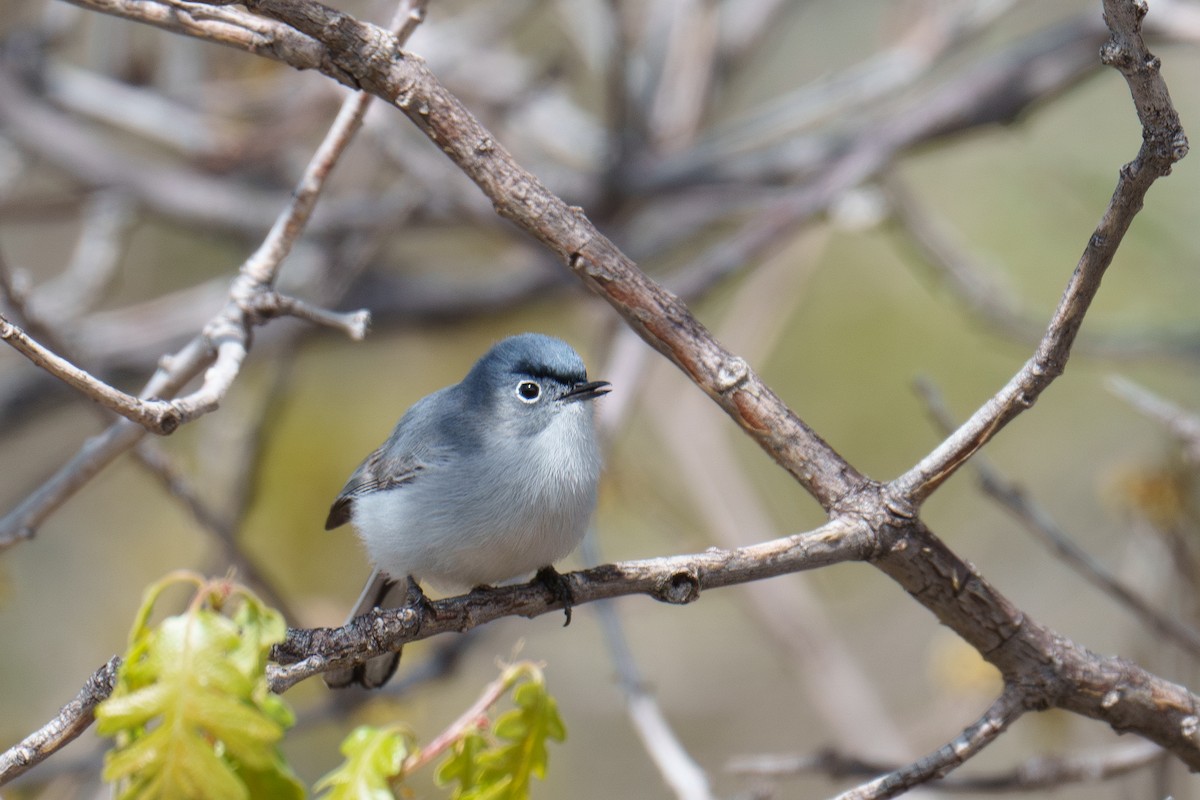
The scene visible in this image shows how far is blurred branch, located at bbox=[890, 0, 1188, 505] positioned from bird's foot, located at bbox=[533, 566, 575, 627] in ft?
1.84

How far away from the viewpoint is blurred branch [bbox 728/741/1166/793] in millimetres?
2248

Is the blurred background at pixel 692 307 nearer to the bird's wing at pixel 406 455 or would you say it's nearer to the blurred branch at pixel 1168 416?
the bird's wing at pixel 406 455

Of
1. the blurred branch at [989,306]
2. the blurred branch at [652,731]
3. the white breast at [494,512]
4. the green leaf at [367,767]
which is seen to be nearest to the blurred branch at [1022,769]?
the blurred branch at [652,731]

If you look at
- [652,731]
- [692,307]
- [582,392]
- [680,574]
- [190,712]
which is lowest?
[190,712]

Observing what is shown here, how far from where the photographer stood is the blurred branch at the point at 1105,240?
142 centimetres

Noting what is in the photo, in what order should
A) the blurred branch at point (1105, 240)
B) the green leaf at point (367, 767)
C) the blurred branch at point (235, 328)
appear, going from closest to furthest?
the blurred branch at point (1105, 240) → the green leaf at point (367, 767) → the blurred branch at point (235, 328)

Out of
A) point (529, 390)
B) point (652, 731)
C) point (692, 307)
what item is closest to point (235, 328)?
point (529, 390)

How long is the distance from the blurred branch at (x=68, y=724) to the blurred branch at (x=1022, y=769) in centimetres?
120

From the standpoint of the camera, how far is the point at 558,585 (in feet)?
6.84

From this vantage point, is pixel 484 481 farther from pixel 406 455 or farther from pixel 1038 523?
pixel 1038 523

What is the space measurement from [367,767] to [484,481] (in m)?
1.03

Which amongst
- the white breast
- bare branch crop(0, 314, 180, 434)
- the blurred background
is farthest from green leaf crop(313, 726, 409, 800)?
the blurred background

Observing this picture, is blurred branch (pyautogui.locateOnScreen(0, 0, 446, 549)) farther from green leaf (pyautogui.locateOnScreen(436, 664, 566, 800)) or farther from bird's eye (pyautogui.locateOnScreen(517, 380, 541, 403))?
green leaf (pyautogui.locateOnScreen(436, 664, 566, 800))

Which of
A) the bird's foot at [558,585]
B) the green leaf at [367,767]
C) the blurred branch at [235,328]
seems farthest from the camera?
the blurred branch at [235,328]
